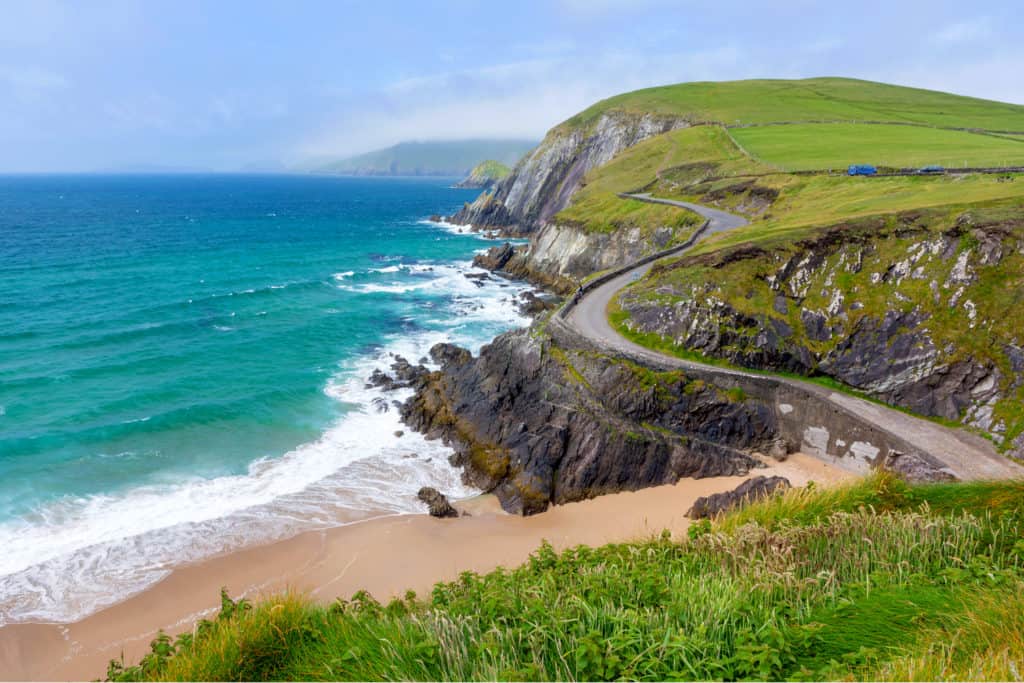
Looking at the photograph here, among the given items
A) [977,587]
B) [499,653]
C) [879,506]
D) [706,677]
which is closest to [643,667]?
[706,677]

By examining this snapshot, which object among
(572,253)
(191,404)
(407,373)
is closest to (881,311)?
(407,373)

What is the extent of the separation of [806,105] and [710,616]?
472 ft

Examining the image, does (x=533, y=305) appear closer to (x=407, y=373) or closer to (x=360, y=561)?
(x=407, y=373)

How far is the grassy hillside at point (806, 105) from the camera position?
10556 cm

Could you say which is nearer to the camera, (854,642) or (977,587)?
(854,642)

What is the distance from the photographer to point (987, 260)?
2762cm

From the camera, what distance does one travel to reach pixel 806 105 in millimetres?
121688

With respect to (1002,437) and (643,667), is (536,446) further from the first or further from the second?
(643,667)

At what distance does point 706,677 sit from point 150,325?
56.7 meters

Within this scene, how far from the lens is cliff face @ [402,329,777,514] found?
88.9 feet

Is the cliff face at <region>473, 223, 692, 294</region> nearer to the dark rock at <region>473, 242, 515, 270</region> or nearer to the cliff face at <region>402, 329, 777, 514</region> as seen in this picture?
the dark rock at <region>473, 242, 515, 270</region>

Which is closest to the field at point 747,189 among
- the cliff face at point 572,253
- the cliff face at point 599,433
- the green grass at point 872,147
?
the cliff face at point 572,253

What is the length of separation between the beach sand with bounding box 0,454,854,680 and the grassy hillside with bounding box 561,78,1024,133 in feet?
332

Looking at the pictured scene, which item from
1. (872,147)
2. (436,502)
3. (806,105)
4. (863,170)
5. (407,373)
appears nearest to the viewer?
(436,502)
